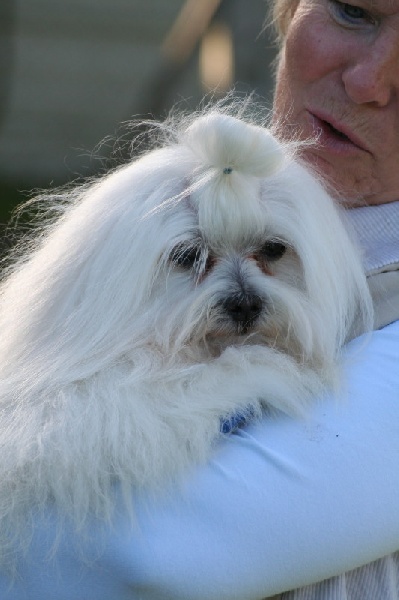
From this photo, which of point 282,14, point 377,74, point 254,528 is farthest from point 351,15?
point 254,528

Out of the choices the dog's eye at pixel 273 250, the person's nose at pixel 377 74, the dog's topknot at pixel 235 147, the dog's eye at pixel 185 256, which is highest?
the dog's topknot at pixel 235 147

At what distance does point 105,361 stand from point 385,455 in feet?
1.57

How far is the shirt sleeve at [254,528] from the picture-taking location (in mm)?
1379

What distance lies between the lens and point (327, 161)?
1973 mm

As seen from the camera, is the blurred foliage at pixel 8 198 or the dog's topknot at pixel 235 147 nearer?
the dog's topknot at pixel 235 147

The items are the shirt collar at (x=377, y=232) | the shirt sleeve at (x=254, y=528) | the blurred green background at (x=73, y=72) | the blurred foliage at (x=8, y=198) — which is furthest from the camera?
the blurred green background at (x=73, y=72)

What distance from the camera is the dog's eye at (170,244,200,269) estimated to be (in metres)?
1.69

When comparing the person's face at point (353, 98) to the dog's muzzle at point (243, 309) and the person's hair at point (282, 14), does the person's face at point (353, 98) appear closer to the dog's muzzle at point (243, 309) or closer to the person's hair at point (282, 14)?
the person's hair at point (282, 14)

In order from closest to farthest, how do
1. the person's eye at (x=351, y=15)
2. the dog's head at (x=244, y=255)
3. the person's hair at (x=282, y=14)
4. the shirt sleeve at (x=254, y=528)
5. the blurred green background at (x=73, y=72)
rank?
the shirt sleeve at (x=254, y=528) → the dog's head at (x=244, y=255) → the person's eye at (x=351, y=15) → the person's hair at (x=282, y=14) → the blurred green background at (x=73, y=72)

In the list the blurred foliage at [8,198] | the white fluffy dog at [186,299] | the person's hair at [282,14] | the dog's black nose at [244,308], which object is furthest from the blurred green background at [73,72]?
the dog's black nose at [244,308]

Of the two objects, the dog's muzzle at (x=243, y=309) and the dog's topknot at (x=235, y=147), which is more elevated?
the dog's topknot at (x=235, y=147)

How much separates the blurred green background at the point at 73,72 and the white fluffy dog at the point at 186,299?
6.03m

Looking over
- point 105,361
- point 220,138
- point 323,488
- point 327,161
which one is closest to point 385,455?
point 323,488

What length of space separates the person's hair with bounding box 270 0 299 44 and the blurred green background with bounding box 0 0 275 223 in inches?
205
